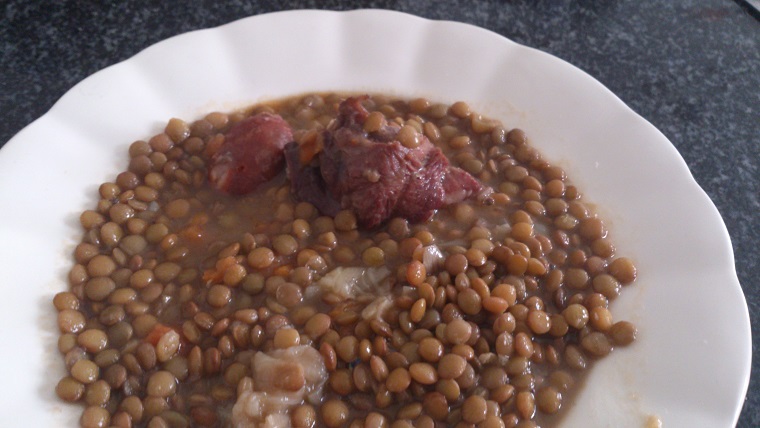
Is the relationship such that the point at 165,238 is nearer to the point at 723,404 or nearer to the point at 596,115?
the point at 596,115

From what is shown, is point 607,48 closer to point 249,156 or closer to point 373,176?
point 373,176

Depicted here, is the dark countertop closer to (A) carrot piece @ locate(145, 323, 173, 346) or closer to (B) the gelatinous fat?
(A) carrot piece @ locate(145, 323, 173, 346)

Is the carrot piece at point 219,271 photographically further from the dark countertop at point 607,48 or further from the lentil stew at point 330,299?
the dark countertop at point 607,48

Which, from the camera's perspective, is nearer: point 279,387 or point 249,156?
point 279,387

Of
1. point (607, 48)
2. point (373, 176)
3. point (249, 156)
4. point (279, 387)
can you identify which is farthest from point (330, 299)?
point (607, 48)

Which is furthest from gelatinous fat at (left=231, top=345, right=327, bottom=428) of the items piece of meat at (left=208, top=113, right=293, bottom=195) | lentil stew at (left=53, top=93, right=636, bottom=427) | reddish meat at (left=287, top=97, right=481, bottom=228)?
piece of meat at (left=208, top=113, right=293, bottom=195)

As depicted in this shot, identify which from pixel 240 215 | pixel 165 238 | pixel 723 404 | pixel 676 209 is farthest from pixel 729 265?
pixel 165 238
